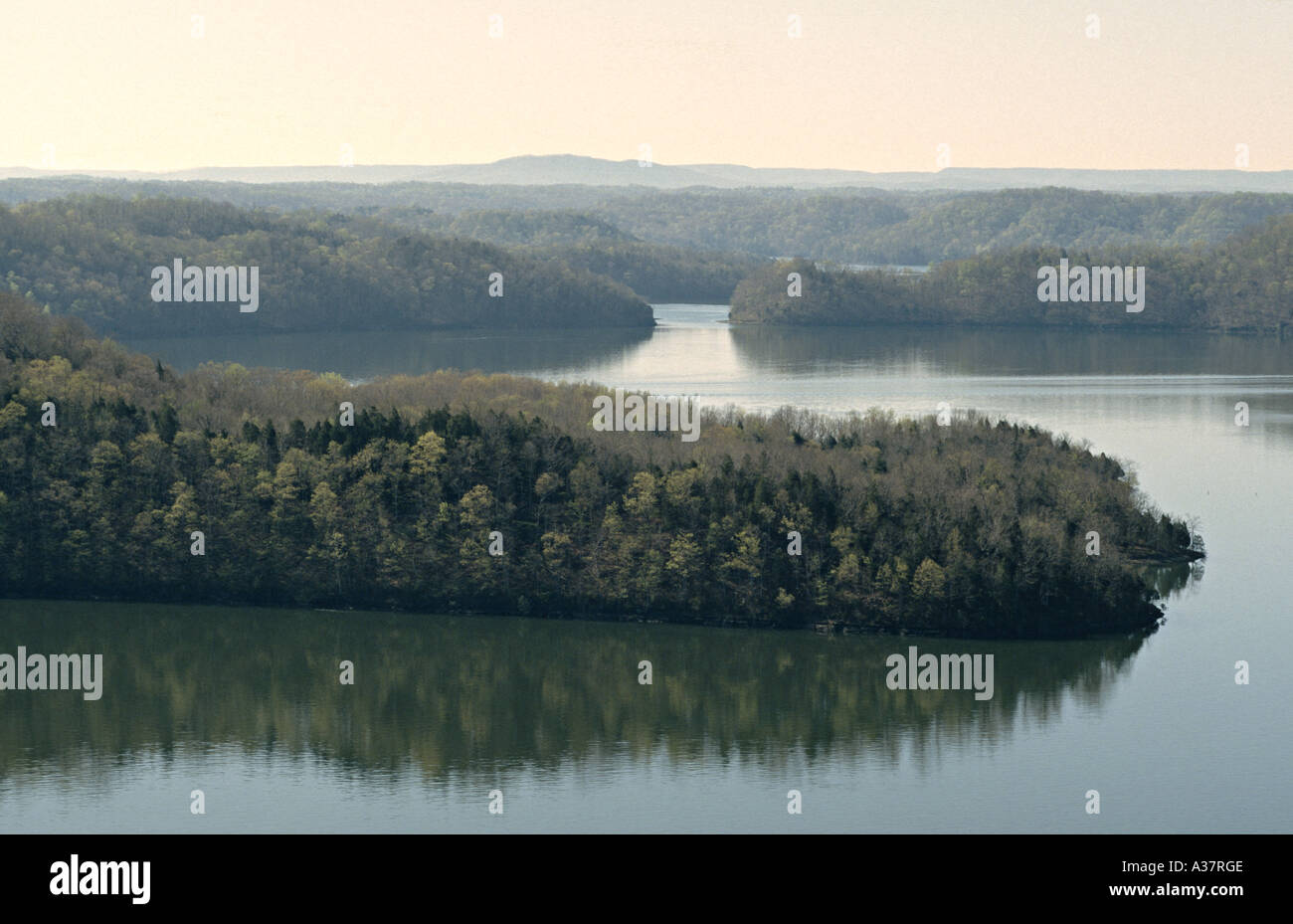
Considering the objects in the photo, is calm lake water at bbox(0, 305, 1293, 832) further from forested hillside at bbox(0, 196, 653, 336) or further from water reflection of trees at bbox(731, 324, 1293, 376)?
forested hillside at bbox(0, 196, 653, 336)

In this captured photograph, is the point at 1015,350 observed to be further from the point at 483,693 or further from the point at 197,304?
the point at 483,693

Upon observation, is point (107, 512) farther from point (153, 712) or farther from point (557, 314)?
point (557, 314)

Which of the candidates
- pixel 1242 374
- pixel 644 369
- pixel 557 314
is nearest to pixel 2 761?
pixel 644 369

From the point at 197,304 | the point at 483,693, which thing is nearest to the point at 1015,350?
the point at 197,304

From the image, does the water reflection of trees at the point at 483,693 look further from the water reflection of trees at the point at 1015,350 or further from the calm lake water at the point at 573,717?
the water reflection of trees at the point at 1015,350

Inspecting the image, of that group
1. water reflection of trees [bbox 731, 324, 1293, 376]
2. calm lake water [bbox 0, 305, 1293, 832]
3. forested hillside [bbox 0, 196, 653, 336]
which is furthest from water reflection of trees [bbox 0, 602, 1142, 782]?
forested hillside [bbox 0, 196, 653, 336]

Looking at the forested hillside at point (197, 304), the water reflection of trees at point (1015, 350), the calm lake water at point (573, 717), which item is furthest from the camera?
the forested hillside at point (197, 304)

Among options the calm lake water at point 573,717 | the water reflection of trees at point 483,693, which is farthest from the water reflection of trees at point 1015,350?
the water reflection of trees at point 483,693
